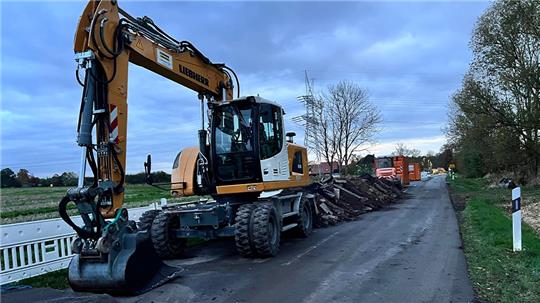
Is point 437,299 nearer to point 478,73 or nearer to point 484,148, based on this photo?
point 478,73

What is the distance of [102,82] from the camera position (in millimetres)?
6871

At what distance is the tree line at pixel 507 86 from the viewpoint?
2800 centimetres

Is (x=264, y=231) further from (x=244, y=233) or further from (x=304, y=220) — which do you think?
(x=304, y=220)

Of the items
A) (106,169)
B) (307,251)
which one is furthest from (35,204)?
(106,169)

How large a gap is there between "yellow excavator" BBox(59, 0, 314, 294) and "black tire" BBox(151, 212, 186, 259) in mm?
20

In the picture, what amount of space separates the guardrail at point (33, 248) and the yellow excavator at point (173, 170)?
5.48 ft

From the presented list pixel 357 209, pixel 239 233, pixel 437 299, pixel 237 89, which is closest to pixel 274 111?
pixel 237 89

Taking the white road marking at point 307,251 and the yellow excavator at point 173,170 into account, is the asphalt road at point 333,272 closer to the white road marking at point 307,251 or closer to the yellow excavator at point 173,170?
the white road marking at point 307,251

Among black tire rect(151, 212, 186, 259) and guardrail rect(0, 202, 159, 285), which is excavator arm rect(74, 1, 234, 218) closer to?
guardrail rect(0, 202, 159, 285)

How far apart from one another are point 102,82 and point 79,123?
0.69 metres

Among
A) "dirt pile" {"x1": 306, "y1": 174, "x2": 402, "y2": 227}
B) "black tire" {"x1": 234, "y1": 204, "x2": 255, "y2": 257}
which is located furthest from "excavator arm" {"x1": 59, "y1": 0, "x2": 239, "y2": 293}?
"dirt pile" {"x1": 306, "y1": 174, "x2": 402, "y2": 227}

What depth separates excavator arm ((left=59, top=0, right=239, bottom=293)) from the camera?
6352 millimetres

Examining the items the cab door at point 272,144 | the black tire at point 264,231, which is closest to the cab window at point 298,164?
the cab door at point 272,144

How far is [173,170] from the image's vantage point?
1067 cm
